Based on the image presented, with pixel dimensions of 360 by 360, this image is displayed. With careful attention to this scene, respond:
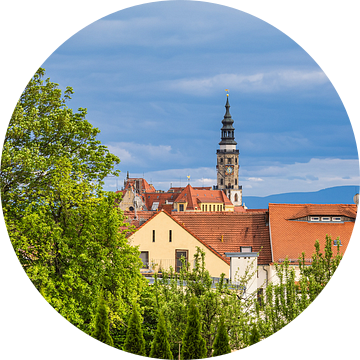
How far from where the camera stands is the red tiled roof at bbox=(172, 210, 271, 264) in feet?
94.9

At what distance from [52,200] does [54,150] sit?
7.50ft

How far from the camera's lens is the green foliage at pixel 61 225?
46.1ft

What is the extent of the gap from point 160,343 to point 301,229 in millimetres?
21030

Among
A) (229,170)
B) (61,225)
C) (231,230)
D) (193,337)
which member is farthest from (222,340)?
(229,170)

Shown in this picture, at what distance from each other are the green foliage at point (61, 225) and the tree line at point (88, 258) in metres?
0.03

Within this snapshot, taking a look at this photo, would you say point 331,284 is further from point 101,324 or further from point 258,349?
point 101,324

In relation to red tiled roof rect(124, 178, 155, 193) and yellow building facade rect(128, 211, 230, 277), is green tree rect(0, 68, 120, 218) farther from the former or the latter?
red tiled roof rect(124, 178, 155, 193)

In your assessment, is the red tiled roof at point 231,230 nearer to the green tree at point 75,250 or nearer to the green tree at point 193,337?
the green tree at point 75,250

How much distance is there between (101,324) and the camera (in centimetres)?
1094

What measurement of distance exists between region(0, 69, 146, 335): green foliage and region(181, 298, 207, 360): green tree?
161 inches

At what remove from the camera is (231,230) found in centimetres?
2967

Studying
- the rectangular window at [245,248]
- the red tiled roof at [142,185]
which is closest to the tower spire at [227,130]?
the red tiled roof at [142,185]

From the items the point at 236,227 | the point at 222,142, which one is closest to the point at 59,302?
the point at 236,227

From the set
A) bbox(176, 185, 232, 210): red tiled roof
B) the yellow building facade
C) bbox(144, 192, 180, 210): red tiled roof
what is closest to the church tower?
bbox(176, 185, 232, 210): red tiled roof
